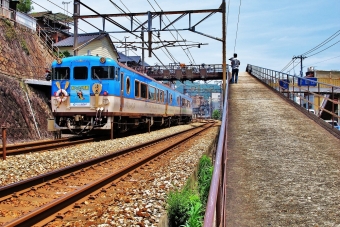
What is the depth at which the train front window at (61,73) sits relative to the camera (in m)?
15.0

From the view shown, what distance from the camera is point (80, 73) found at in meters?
14.7

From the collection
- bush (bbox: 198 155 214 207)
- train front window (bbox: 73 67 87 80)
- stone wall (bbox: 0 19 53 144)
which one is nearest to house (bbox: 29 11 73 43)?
stone wall (bbox: 0 19 53 144)

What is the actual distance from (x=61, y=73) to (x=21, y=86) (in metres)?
4.53

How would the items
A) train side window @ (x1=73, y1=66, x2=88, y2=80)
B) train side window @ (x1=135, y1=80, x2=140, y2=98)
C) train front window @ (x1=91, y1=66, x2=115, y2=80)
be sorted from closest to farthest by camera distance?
train front window @ (x1=91, y1=66, x2=115, y2=80)
train side window @ (x1=73, y1=66, x2=88, y2=80)
train side window @ (x1=135, y1=80, x2=140, y2=98)

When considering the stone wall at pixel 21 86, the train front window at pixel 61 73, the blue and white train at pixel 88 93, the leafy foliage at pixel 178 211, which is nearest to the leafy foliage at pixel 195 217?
the leafy foliage at pixel 178 211

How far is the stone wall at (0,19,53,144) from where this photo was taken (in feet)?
52.3

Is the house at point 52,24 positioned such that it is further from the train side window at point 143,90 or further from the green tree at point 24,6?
the train side window at point 143,90

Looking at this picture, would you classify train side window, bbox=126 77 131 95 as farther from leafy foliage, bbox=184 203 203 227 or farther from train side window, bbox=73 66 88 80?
leafy foliage, bbox=184 203 203 227

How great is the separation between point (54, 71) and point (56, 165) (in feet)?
24.4

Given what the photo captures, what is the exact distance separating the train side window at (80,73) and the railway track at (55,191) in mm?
5941

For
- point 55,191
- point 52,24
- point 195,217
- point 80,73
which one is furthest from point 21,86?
point 52,24

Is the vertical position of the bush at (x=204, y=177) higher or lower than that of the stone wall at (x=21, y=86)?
lower

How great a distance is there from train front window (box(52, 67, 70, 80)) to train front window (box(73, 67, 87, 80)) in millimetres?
348

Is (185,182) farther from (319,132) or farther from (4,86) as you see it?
(4,86)
